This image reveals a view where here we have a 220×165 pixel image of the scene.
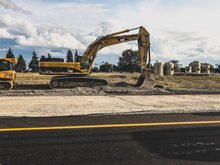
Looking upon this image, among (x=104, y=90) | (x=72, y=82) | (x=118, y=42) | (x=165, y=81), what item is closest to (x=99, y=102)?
(x=104, y=90)

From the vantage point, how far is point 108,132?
173 inches

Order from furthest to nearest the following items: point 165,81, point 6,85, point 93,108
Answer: point 165,81 → point 6,85 → point 93,108

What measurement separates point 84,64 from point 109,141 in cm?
1208

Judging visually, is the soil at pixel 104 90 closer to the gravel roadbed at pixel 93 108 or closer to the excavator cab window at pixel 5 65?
the excavator cab window at pixel 5 65

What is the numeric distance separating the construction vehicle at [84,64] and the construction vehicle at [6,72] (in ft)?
6.83

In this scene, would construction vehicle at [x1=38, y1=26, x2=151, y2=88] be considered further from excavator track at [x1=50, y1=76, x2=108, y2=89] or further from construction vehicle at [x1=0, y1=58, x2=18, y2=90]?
construction vehicle at [x1=0, y1=58, x2=18, y2=90]

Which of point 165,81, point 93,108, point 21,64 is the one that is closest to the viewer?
point 93,108

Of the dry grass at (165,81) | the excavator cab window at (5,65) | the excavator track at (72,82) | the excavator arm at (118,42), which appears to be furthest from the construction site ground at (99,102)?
the excavator arm at (118,42)

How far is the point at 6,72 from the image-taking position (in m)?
13.5

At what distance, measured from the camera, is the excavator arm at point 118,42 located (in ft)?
50.6

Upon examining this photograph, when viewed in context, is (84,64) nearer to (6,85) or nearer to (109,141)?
(6,85)

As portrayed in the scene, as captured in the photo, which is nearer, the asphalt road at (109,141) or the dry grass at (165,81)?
the asphalt road at (109,141)

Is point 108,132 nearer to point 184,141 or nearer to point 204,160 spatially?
point 184,141

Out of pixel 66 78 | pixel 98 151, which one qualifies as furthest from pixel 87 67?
pixel 98 151
